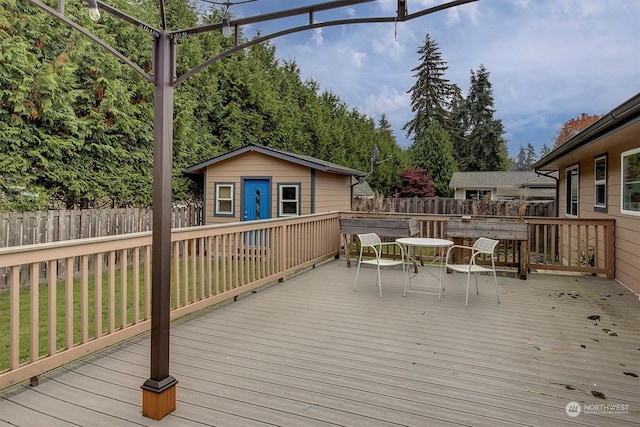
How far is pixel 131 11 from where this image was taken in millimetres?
7766

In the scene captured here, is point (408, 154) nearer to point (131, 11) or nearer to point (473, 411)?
point (131, 11)

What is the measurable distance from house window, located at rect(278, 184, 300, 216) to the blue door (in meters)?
0.30

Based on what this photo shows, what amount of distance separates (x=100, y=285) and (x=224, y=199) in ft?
22.7

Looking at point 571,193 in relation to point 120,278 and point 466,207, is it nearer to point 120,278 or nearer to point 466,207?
point 466,207

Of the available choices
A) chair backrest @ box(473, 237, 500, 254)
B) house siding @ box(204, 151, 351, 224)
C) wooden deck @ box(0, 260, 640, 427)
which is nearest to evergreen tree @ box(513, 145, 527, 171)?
house siding @ box(204, 151, 351, 224)

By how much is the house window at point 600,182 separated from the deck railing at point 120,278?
0.56 metres

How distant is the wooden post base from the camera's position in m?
2.15

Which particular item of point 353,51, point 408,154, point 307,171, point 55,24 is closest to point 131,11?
point 55,24

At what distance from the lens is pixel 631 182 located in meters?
5.30

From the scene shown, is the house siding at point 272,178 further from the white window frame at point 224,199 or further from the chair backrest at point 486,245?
the chair backrest at point 486,245

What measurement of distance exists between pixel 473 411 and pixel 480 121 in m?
36.7

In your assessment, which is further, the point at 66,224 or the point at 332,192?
the point at 332,192

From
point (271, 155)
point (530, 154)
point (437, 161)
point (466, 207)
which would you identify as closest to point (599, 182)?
point (271, 155)

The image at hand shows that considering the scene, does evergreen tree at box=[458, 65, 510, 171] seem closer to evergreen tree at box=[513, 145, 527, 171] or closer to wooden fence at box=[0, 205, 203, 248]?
wooden fence at box=[0, 205, 203, 248]
